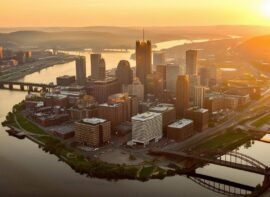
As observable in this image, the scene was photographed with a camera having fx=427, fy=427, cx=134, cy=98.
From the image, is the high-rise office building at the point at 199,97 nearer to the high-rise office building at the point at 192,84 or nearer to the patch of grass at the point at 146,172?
the high-rise office building at the point at 192,84

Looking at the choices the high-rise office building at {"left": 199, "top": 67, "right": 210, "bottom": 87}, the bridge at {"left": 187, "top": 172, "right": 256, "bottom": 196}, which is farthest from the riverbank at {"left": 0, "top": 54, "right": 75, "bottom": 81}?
the bridge at {"left": 187, "top": 172, "right": 256, "bottom": 196}

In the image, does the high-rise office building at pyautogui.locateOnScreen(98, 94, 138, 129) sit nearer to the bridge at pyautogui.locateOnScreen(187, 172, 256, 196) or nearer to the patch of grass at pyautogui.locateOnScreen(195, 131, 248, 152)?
the patch of grass at pyautogui.locateOnScreen(195, 131, 248, 152)

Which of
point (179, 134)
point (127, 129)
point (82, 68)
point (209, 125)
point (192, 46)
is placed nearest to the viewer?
point (179, 134)

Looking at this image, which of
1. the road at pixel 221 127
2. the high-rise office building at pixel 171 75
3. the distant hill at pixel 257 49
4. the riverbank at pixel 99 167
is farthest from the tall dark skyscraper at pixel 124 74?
the distant hill at pixel 257 49

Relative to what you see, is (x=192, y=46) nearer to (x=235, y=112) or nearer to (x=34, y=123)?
(x=235, y=112)

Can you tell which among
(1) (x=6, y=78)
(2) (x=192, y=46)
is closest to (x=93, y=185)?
(1) (x=6, y=78)

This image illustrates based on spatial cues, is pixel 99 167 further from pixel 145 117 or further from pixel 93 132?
pixel 145 117

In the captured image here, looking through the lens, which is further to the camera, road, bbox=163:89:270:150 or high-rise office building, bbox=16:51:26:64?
high-rise office building, bbox=16:51:26:64

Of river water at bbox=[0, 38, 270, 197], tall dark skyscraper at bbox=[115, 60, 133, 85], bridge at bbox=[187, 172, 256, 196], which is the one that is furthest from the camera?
tall dark skyscraper at bbox=[115, 60, 133, 85]
